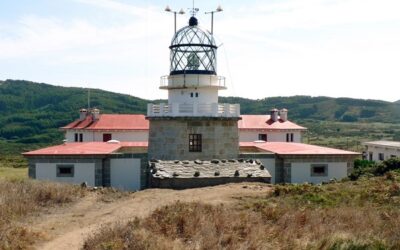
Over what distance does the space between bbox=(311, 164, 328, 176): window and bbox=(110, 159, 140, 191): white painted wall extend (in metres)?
7.73

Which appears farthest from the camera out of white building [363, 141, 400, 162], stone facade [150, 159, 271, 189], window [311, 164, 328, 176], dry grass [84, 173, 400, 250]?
white building [363, 141, 400, 162]

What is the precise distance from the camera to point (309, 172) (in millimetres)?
21688

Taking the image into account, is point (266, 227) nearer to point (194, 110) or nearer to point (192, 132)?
point (192, 132)

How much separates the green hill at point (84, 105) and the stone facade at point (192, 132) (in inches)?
3388

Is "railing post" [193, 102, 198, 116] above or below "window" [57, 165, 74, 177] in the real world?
above

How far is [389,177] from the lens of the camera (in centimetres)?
1831

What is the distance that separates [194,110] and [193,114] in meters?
0.18

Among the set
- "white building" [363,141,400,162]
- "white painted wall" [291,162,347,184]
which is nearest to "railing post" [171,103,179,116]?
"white painted wall" [291,162,347,184]

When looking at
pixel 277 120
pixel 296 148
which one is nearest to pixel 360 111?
pixel 277 120

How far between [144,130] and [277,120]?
12308 mm

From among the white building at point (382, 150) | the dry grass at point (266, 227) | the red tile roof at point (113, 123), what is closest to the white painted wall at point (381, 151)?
the white building at point (382, 150)

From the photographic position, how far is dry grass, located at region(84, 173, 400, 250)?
945 cm

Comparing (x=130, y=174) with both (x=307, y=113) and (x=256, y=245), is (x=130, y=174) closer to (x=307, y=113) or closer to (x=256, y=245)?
(x=256, y=245)

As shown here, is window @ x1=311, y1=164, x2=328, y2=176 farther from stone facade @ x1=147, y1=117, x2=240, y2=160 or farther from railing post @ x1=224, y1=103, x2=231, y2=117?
railing post @ x1=224, y1=103, x2=231, y2=117
